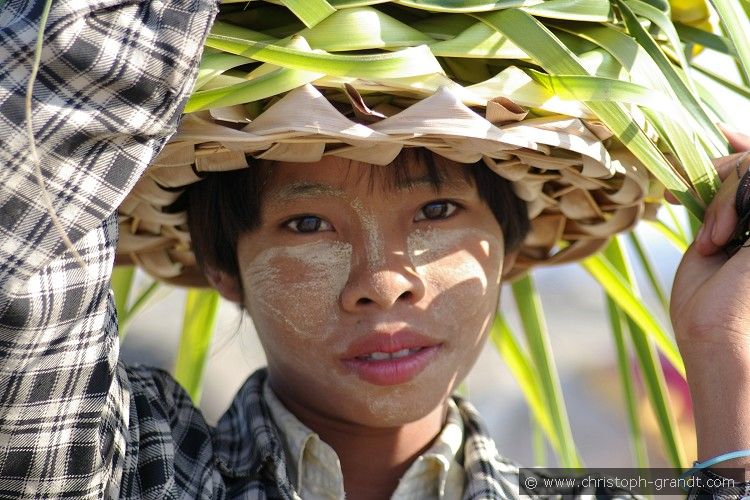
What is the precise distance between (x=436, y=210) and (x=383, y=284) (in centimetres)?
13

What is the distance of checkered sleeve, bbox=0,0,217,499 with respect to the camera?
0.85 meters

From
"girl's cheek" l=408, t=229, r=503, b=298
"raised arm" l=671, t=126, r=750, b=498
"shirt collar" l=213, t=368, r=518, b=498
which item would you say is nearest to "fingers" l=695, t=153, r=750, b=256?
"raised arm" l=671, t=126, r=750, b=498

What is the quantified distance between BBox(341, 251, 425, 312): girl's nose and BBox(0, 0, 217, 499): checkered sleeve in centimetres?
26

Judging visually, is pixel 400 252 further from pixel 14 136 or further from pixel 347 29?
pixel 14 136

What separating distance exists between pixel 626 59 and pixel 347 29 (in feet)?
0.93

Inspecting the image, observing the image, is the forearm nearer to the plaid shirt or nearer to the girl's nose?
the girl's nose

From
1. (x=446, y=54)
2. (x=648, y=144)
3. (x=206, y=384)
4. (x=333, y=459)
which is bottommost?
(x=206, y=384)

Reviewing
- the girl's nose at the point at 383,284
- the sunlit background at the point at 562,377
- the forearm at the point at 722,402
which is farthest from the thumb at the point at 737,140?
the sunlit background at the point at 562,377

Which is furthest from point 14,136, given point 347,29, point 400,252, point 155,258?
point 155,258

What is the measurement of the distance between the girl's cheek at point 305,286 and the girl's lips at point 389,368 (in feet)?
0.16

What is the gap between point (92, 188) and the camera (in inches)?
34.8

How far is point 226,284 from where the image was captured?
1.30 m

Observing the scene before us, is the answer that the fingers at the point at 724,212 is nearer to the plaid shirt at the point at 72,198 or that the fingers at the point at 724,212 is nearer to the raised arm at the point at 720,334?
the raised arm at the point at 720,334

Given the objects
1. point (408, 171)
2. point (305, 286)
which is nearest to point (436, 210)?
point (408, 171)
